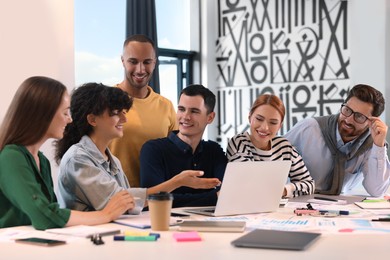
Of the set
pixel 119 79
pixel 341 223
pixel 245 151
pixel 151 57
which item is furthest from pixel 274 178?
pixel 119 79

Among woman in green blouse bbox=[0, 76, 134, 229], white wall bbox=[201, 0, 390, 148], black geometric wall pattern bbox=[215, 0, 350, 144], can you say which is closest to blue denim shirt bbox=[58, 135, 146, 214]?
woman in green blouse bbox=[0, 76, 134, 229]

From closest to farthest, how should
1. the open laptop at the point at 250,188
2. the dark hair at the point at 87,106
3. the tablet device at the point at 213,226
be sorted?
the tablet device at the point at 213,226, the open laptop at the point at 250,188, the dark hair at the point at 87,106

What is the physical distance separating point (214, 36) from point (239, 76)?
0.53 metres

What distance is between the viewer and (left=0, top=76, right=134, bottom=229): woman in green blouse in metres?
1.93

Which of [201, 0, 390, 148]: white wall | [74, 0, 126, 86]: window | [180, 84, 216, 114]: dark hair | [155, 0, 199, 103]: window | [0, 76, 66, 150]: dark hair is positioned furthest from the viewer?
[155, 0, 199, 103]: window

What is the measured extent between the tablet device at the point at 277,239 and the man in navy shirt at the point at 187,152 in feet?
2.88

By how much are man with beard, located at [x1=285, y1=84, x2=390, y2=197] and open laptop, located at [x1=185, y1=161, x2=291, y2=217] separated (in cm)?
88

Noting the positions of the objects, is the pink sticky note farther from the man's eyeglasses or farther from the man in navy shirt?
the man's eyeglasses

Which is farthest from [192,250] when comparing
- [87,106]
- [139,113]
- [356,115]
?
[356,115]

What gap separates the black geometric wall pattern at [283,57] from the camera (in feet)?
17.2

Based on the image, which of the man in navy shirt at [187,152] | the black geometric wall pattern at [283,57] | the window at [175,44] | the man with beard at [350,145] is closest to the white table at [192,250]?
the man in navy shirt at [187,152]

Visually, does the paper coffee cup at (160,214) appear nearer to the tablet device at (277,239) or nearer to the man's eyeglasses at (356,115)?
the tablet device at (277,239)

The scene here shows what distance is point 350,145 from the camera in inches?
129

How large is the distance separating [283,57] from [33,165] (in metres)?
3.94
